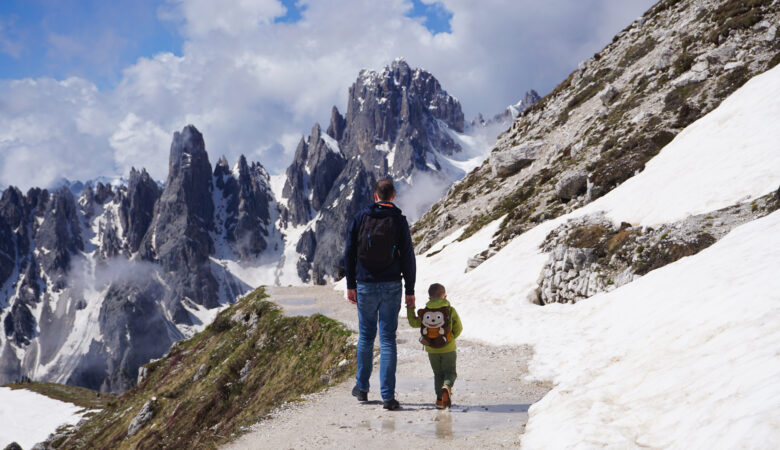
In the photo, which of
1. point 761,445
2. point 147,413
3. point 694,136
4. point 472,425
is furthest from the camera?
point 147,413

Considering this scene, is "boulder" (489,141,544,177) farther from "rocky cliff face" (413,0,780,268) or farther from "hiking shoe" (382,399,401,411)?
"hiking shoe" (382,399,401,411)

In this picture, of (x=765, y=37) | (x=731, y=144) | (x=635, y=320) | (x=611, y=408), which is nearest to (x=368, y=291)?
(x=611, y=408)

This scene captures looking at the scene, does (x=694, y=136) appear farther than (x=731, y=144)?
Yes

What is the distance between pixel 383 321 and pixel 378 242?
1.55 metres

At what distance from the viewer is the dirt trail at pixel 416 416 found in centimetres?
699

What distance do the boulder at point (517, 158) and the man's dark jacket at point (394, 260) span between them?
47.2 m

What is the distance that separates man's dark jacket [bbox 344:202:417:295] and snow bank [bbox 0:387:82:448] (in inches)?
3199

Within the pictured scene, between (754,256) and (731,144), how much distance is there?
12.9 metres

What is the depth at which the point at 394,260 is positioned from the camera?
8.30 metres

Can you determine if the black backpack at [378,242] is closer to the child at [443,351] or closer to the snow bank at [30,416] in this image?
the child at [443,351]

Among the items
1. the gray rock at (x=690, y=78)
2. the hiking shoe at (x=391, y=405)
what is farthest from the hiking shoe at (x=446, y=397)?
the gray rock at (x=690, y=78)

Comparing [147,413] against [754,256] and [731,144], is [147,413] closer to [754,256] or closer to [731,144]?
[754,256]

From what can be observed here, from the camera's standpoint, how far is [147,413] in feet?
88.7

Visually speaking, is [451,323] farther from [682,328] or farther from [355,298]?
[682,328]
